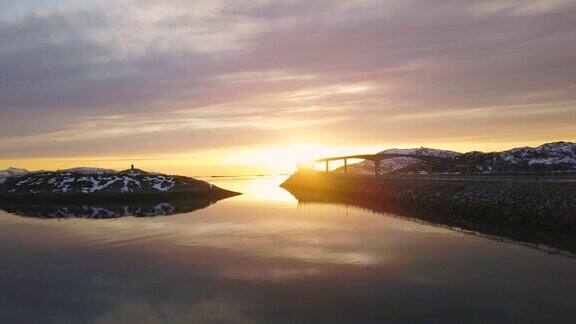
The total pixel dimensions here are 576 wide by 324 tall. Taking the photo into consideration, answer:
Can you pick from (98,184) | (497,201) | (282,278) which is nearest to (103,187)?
(98,184)

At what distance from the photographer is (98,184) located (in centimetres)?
11900

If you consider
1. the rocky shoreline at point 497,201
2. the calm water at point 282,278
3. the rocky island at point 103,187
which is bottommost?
the calm water at point 282,278

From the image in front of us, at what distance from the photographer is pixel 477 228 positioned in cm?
5000

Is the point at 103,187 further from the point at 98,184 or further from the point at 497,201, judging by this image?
the point at 497,201

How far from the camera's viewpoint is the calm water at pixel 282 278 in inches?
893

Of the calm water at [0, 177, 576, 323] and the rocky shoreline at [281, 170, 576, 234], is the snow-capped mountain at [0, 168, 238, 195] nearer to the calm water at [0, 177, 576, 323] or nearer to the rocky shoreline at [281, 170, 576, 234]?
the rocky shoreline at [281, 170, 576, 234]

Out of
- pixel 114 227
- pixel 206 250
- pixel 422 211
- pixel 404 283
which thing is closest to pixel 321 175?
pixel 422 211

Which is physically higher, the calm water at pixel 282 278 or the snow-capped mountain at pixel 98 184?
the snow-capped mountain at pixel 98 184

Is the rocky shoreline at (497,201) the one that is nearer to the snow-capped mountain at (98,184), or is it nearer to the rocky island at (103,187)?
the rocky island at (103,187)

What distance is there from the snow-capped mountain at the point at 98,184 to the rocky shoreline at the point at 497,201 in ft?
183

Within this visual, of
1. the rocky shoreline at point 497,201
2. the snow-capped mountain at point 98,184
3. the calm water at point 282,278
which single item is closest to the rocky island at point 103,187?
the snow-capped mountain at point 98,184

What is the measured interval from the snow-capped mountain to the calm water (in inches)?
2580

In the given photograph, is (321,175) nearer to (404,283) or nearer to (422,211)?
(422,211)

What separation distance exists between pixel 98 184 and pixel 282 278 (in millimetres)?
102345
